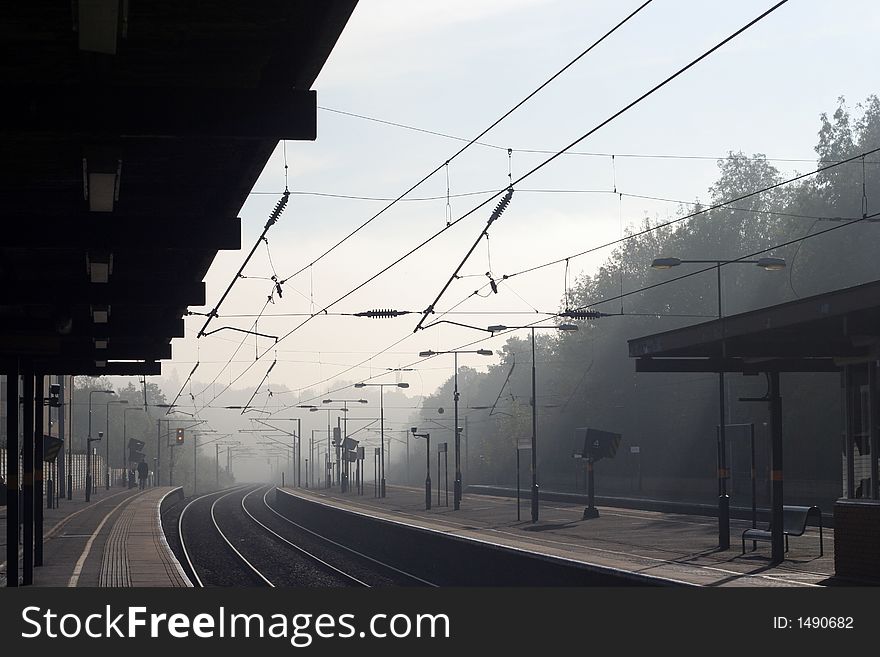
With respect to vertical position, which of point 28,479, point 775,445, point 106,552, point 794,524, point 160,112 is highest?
point 160,112

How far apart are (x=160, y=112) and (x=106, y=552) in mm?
20513

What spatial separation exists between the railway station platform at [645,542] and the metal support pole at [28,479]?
8.36 metres

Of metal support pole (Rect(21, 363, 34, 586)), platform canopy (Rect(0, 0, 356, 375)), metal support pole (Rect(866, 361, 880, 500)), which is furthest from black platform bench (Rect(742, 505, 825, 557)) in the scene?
metal support pole (Rect(21, 363, 34, 586))

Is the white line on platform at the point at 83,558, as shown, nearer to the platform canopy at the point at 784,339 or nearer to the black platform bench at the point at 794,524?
the platform canopy at the point at 784,339

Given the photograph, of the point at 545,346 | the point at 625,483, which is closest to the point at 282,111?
the point at 625,483

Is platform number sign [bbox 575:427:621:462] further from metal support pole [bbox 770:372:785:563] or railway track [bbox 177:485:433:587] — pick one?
metal support pole [bbox 770:372:785:563]

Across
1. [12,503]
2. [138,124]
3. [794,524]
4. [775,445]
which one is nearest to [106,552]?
[12,503]

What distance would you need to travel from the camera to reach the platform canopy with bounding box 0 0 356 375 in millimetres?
7949

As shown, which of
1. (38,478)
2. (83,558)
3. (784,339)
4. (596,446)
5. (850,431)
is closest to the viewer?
(850,431)

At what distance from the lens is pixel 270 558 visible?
36375mm

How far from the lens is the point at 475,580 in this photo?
77.5ft

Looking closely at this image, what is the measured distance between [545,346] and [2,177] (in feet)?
371

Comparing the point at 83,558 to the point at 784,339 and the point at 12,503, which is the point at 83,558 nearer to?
the point at 12,503

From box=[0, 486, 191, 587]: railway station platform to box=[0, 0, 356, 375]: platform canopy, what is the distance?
5.99 metres
